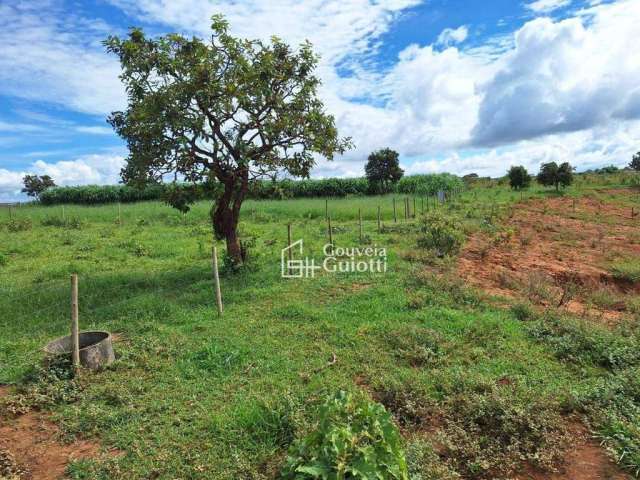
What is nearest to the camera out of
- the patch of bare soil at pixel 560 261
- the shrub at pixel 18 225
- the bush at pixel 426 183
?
the patch of bare soil at pixel 560 261

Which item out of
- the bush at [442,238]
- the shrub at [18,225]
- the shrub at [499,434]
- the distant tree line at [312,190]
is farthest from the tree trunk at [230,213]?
the distant tree line at [312,190]

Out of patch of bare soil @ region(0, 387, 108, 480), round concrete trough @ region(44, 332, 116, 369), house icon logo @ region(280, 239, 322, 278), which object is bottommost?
patch of bare soil @ region(0, 387, 108, 480)

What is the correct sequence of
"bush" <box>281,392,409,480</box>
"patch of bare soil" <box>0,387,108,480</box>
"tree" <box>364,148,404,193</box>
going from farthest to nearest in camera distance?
"tree" <box>364,148,404,193</box>
"patch of bare soil" <box>0,387,108,480</box>
"bush" <box>281,392,409,480</box>

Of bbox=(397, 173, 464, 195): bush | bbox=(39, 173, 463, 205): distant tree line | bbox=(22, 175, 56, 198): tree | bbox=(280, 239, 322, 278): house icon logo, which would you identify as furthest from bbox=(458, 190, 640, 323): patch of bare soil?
bbox=(22, 175, 56, 198): tree

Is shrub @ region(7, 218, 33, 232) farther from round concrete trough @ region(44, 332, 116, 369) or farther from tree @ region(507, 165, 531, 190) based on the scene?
tree @ region(507, 165, 531, 190)

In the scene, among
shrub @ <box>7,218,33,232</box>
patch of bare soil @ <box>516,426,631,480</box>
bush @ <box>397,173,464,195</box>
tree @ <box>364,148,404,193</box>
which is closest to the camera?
patch of bare soil @ <box>516,426,631,480</box>

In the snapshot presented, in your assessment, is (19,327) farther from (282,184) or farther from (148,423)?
(282,184)

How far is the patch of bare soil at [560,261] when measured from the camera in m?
7.54

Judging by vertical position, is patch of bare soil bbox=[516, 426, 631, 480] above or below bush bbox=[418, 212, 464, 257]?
below

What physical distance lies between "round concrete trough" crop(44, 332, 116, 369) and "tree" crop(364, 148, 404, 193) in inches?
1322

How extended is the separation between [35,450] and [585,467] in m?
4.52

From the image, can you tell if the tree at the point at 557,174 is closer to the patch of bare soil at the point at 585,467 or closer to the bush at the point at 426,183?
the bush at the point at 426,183

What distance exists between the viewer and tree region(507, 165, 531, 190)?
32.4m

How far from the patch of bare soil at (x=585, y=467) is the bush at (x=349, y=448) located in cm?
119
